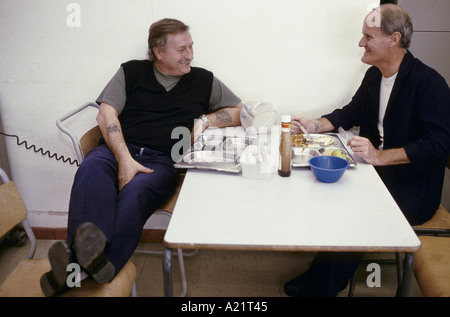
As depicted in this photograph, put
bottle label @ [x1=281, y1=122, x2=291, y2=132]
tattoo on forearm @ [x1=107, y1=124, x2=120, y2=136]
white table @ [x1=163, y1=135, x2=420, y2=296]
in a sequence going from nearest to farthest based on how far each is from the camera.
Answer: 1. white table @ [x1=163, y1=135, x2=420, y2=296]
2. bottle label @ [x1=281, y1=122, x2=291, y2=132]
3. tattoo on forearm @ [x1=107, y1=124, x2=120, y2=136]

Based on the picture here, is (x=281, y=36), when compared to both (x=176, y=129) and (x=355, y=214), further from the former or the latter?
(x=355, y=214)

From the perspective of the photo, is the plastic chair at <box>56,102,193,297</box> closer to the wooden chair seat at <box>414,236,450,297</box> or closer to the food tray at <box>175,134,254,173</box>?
the food tray at <box>175,134,254,173</box>

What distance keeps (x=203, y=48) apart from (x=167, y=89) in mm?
330

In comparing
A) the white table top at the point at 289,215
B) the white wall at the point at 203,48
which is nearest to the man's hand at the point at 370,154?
the white table top at the point at 289,215

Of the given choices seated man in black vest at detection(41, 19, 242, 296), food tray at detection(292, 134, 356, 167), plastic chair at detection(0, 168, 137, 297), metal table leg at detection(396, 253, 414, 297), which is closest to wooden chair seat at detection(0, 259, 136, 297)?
plastic chair at detection(0, 168, 137, 297)

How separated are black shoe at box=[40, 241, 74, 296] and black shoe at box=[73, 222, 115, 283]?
48mm

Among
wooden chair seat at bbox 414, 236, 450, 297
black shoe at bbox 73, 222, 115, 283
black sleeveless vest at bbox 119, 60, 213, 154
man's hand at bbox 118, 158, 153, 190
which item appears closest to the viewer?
black shoe at bbox 73, 222, 115, 283

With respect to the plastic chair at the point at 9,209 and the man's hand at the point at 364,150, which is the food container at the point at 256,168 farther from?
the plastic chair at the point at 9,209

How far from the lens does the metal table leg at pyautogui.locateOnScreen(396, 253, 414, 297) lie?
1157 mm

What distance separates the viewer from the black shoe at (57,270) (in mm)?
1201

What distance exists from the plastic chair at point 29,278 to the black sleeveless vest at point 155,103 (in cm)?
72

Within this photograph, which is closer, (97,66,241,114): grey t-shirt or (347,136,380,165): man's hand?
(347,136,380,165): man's hand

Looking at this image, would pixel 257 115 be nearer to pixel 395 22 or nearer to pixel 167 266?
pixel 395 22
